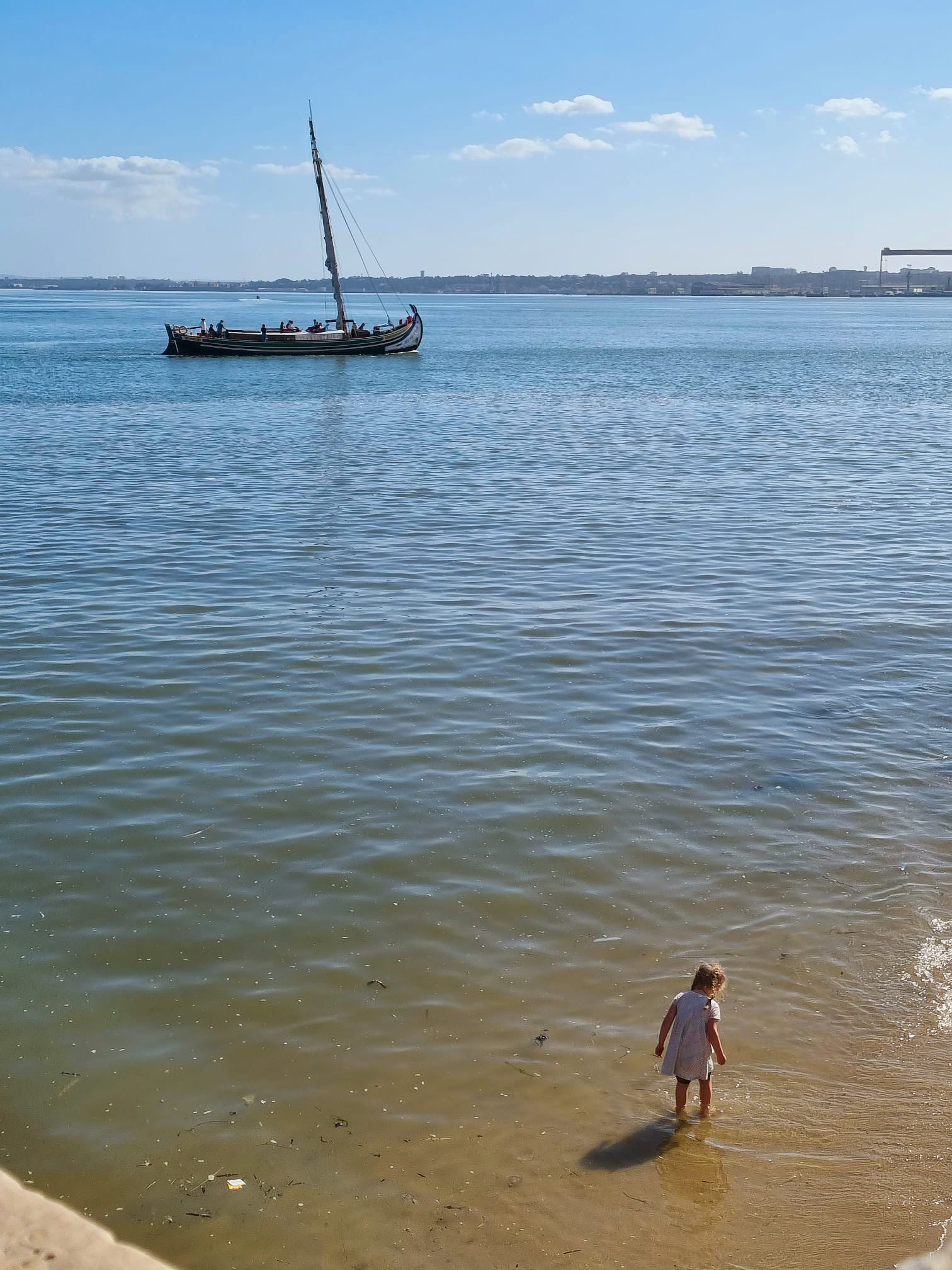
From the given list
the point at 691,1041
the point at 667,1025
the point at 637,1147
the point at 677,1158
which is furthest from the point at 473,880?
the point at 677,1158

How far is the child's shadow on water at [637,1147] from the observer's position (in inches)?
275

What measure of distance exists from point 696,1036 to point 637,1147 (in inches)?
29.3

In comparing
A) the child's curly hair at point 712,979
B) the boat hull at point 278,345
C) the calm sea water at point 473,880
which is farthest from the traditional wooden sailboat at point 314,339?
the child's curly hair at point 712,979

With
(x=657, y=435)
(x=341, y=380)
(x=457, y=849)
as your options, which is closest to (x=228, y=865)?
(x=457, y=849)

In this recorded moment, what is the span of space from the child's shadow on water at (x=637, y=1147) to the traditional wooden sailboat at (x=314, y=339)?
71.9 m

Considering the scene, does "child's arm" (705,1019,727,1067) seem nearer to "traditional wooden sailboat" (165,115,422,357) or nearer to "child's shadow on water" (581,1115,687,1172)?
"child's shadow on water" (581,1115,687,1172)

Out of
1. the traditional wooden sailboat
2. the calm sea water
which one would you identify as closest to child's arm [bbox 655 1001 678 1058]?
the calm sea water

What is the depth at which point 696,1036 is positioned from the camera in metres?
7.29

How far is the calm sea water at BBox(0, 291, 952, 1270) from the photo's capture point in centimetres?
681

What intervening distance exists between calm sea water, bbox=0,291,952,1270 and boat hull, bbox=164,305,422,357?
5462 cm

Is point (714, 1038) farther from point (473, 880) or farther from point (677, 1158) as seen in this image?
point (473, 880)

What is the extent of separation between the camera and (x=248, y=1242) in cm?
638

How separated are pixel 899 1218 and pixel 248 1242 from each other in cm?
356

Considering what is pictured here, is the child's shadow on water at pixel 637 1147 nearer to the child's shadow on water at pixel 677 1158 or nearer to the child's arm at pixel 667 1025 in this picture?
the child's shadow on water at pixel 677 1158
